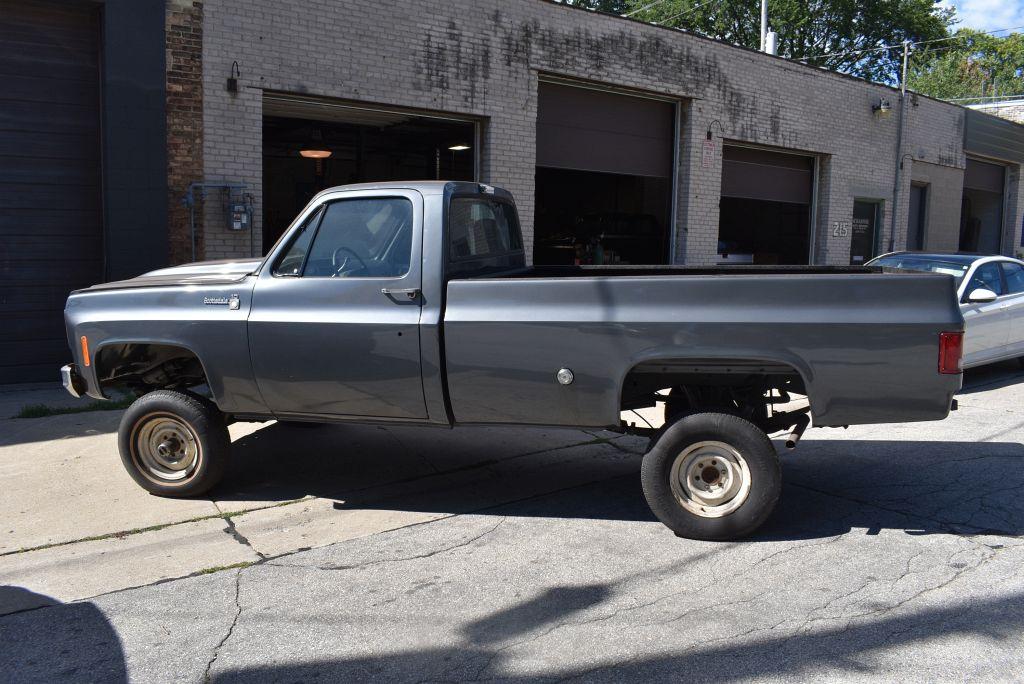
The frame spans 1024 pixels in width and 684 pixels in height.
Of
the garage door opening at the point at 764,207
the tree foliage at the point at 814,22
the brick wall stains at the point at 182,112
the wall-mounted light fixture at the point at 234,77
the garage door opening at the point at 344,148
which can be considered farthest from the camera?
the tree foliage at the point at 814,22

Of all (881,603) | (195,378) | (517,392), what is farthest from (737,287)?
(195,378)

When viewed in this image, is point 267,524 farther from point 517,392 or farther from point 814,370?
point 814,370

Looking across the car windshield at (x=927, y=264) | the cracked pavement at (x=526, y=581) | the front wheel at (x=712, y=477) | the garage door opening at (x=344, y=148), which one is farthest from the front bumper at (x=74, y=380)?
the car windshield at (x=927, y=264)

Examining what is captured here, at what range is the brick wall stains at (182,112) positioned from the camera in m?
10.2

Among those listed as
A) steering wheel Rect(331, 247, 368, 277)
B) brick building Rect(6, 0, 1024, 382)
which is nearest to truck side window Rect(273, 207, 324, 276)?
steering wheel Rect(331, 247, 368, 277)

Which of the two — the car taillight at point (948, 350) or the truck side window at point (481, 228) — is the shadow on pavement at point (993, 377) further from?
the truck side window at point (481, 228)

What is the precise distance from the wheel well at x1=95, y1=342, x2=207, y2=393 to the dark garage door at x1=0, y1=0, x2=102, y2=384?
4201 mm

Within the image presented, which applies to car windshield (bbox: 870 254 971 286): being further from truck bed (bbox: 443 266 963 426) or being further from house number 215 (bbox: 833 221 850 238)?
house number 215 (bbox: 833 221 850 238)

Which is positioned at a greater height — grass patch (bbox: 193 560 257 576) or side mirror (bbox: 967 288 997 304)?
side mirror (bbox: 967 288 997 304)

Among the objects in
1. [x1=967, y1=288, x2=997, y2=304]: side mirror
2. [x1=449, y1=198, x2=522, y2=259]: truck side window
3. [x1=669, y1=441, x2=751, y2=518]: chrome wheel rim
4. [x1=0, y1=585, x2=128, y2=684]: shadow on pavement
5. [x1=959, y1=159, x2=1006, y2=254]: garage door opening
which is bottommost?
[x1=0, y1=585, x2=128, y2=684]: shadow on pavement

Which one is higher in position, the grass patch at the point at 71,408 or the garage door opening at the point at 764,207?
the garage door opening at the point at 764,207

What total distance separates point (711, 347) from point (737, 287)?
14.6 inches

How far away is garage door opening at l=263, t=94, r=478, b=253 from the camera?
12672mm

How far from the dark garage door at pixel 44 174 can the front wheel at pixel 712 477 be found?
7.84m
